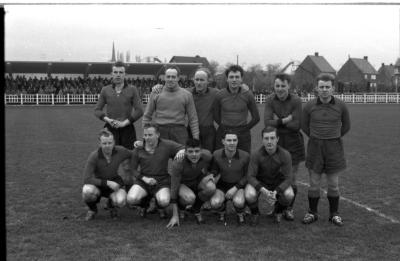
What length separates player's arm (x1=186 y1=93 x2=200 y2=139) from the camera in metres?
5.66

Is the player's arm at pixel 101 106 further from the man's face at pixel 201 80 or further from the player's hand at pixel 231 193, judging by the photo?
the player's hand at pixel 231 193

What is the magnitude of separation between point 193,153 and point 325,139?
153 cm

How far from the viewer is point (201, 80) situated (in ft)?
18.9

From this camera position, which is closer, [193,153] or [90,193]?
[193,153]

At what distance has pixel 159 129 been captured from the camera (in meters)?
5.70

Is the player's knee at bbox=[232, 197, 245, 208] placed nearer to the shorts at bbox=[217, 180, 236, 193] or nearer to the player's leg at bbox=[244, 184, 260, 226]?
the player's leg at bbox=[244, 184, 260, 226]

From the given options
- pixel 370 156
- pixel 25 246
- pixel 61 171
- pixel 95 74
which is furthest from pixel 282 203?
pixel 95 74

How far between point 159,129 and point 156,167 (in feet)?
1.67

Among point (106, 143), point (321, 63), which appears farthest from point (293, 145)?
point (321, 63)

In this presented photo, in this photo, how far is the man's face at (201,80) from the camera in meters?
5.76

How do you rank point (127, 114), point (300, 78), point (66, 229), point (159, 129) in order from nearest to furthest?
point (66, 229), point (159, 129), point (127, 114), point (300, 78)

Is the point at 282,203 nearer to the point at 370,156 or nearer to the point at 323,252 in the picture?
the point at 323,252

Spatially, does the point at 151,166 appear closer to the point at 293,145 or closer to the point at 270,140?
the point at 270,140

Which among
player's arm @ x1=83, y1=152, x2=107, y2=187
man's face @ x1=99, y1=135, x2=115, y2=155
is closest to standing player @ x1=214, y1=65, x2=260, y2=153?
man's face @ x1=99, y1=135, x2=115, y2=155
